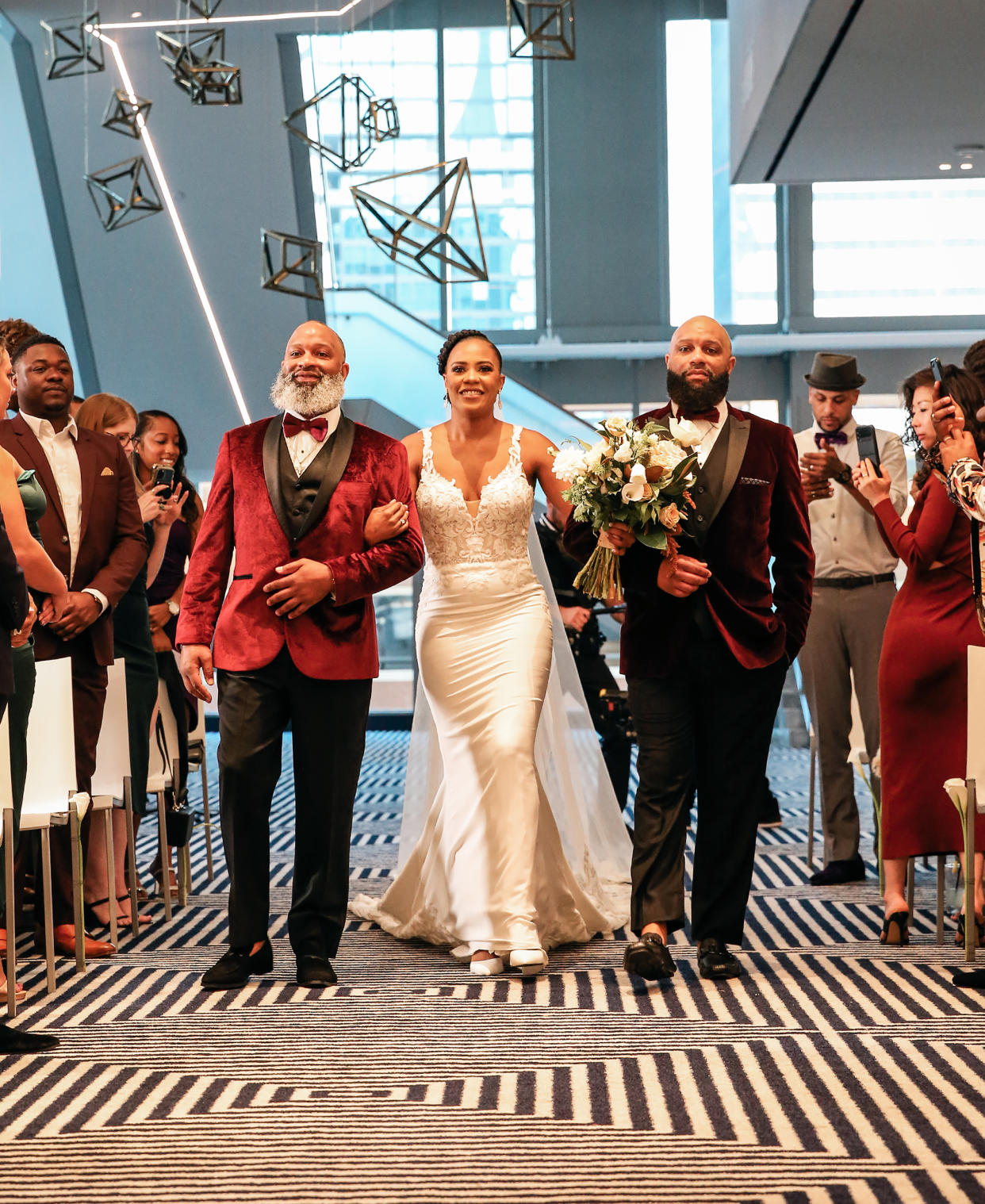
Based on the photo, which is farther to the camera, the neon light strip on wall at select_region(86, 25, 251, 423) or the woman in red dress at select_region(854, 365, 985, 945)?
the neon light strip on wall at select_region(86, 25, 251, 423)

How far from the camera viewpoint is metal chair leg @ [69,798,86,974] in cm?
434

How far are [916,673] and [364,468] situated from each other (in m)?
1.97

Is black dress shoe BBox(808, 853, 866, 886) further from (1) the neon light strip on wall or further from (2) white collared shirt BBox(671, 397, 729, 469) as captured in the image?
(1) the neon light strip on wall

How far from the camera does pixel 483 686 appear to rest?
183 inches

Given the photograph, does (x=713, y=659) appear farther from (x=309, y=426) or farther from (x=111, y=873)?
(x=111, y=873)

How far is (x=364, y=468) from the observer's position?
438cm

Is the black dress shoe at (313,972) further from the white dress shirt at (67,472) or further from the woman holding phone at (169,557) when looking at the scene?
the woman holding phone at (169,557)

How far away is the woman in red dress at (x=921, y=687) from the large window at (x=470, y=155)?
1266 cm

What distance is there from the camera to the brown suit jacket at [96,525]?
15.6 ft

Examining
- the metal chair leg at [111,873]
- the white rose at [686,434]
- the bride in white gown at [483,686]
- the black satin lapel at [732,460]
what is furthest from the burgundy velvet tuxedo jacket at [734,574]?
the metal chair leg at [111,873]

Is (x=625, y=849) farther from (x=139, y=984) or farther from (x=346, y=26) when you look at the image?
(x=346, y=26)

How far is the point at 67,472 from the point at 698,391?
214cm

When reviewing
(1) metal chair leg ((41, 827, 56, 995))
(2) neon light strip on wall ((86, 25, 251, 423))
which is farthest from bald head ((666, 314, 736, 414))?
(2) neon light strip on wall ((86, 25, 251, 423))

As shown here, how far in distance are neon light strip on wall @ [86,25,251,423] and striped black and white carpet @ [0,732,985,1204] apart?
388 inches
